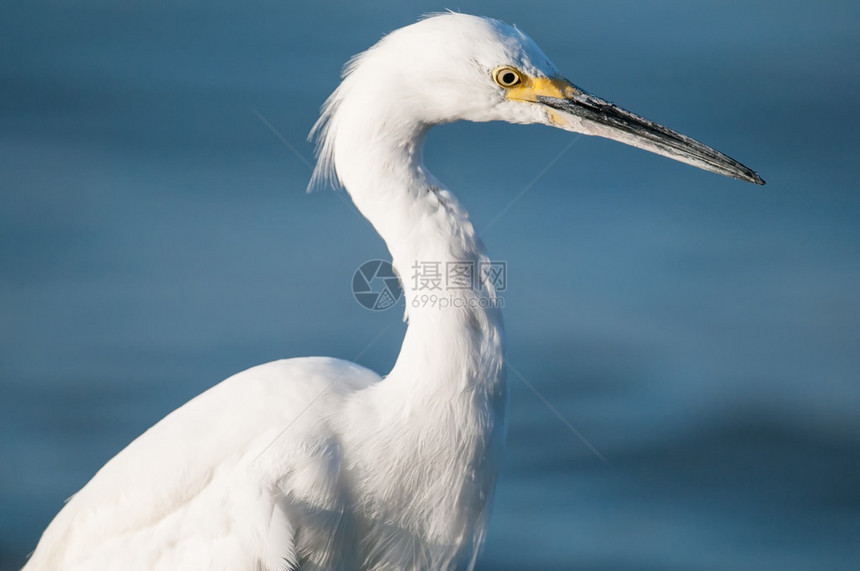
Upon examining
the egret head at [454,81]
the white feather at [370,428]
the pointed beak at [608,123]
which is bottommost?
the white feather at [370,428]

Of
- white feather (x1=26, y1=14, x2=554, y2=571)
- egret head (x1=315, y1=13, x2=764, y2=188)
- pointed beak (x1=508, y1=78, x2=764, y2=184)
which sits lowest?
white feather (x1=26, y1=14, x2=554, y2=571)

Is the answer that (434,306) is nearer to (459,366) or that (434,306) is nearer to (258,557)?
(459,366)

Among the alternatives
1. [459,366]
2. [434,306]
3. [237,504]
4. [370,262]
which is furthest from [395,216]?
[370,262]

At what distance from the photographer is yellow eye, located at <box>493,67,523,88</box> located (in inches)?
84.9

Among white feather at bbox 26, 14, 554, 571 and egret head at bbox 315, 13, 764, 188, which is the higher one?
egret head at bbox 315, 13, 764, 188

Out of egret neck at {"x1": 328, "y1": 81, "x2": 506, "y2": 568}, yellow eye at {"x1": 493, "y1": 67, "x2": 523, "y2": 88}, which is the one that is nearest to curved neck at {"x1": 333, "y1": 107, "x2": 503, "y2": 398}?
egret neck at {"x1": 328, "y1": 81, "x2": 506, "y2": 568}

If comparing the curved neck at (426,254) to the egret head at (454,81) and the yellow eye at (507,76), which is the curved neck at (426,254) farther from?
the yellow eye at (507,76)

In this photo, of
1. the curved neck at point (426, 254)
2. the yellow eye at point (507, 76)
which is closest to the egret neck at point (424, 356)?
the curved neck at point (426, 254)

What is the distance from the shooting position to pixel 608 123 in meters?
2.33

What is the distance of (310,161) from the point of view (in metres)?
5.86

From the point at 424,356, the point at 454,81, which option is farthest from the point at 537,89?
the point at 424,356

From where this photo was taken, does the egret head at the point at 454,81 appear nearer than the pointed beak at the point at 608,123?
Yes

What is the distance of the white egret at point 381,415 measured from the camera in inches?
84.8

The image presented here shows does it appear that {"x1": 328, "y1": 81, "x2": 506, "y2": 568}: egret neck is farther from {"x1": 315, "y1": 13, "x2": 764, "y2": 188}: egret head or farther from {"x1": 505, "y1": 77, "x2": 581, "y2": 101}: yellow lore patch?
{"x1": 505, "y1": 77, "x2": 581, "y2": 101}: yellow lore patch
